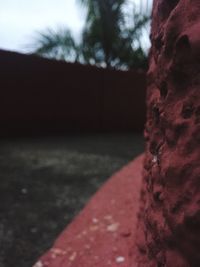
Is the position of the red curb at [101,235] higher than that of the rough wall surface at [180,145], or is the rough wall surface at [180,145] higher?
the rough wall surface at [180,145]

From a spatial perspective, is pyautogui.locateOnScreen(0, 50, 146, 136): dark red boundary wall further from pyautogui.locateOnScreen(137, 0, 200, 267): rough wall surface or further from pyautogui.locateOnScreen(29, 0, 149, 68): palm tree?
pyautogui.locateOnScreen(137, 0, 200, 267): rough wall surface

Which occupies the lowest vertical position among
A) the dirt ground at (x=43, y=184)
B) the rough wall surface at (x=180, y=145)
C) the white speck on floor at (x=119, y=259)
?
the dirt ground at (x=43, y=184)

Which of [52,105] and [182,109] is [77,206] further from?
[52,105]

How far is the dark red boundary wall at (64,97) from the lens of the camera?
→ 6.64 m

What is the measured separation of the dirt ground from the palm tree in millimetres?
5705

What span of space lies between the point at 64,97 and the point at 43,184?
13.8 ft

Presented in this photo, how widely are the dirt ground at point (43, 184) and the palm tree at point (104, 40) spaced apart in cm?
571

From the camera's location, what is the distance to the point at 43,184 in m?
3.68

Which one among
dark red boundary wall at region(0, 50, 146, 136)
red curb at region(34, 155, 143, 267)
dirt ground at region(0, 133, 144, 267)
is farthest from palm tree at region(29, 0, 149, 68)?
red curb at region(34, 155, 143, 267)

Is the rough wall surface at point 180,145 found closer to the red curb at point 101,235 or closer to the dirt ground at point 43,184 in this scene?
the red curb at point 101,235

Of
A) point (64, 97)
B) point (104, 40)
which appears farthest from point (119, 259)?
point (104, 40)

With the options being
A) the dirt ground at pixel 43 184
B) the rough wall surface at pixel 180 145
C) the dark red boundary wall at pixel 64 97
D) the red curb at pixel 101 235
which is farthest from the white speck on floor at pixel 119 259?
the dark red boundary wall at pixel 64 97

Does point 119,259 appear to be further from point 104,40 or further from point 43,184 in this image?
point 104,40

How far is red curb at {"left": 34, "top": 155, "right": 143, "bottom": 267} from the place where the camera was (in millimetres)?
2252
